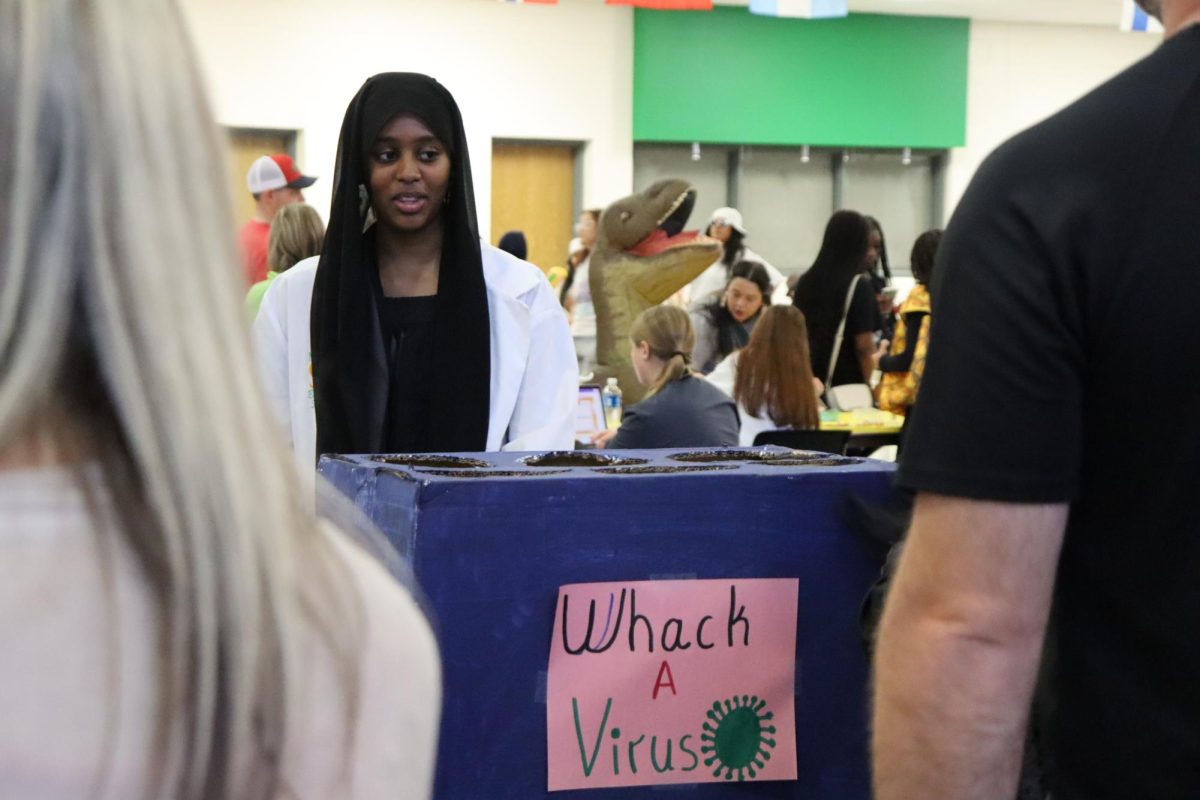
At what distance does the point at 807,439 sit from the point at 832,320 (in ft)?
3.42

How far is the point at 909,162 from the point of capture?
1412cm

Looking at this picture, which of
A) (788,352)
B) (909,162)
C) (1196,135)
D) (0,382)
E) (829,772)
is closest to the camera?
(0,382)

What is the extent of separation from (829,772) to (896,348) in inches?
161

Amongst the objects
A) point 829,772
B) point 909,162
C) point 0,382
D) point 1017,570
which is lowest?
point 829,772

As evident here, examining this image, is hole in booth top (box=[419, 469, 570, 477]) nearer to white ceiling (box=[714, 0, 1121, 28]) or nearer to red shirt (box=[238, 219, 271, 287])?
red shirt (box=[238, 219, 271, 287])

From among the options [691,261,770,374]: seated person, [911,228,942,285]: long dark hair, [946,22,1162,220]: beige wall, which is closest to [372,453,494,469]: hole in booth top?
[911,228,942,285]: long dark hair

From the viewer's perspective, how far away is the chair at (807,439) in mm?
4871

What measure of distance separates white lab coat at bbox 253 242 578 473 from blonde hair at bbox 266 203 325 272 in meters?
1.81

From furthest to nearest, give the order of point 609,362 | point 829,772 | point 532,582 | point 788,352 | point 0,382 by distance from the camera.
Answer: point 609,362, point 788,352, point 829,772, point 532,582, point 0,382

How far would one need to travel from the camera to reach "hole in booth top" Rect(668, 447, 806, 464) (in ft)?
6.22

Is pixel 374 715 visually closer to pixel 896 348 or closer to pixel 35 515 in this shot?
pixel 35 515

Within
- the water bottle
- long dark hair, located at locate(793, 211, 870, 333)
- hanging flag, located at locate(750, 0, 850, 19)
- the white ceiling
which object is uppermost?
the white ceiling

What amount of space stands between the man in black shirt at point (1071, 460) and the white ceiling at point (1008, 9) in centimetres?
1219

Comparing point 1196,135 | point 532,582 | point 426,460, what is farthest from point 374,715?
point 426,460
